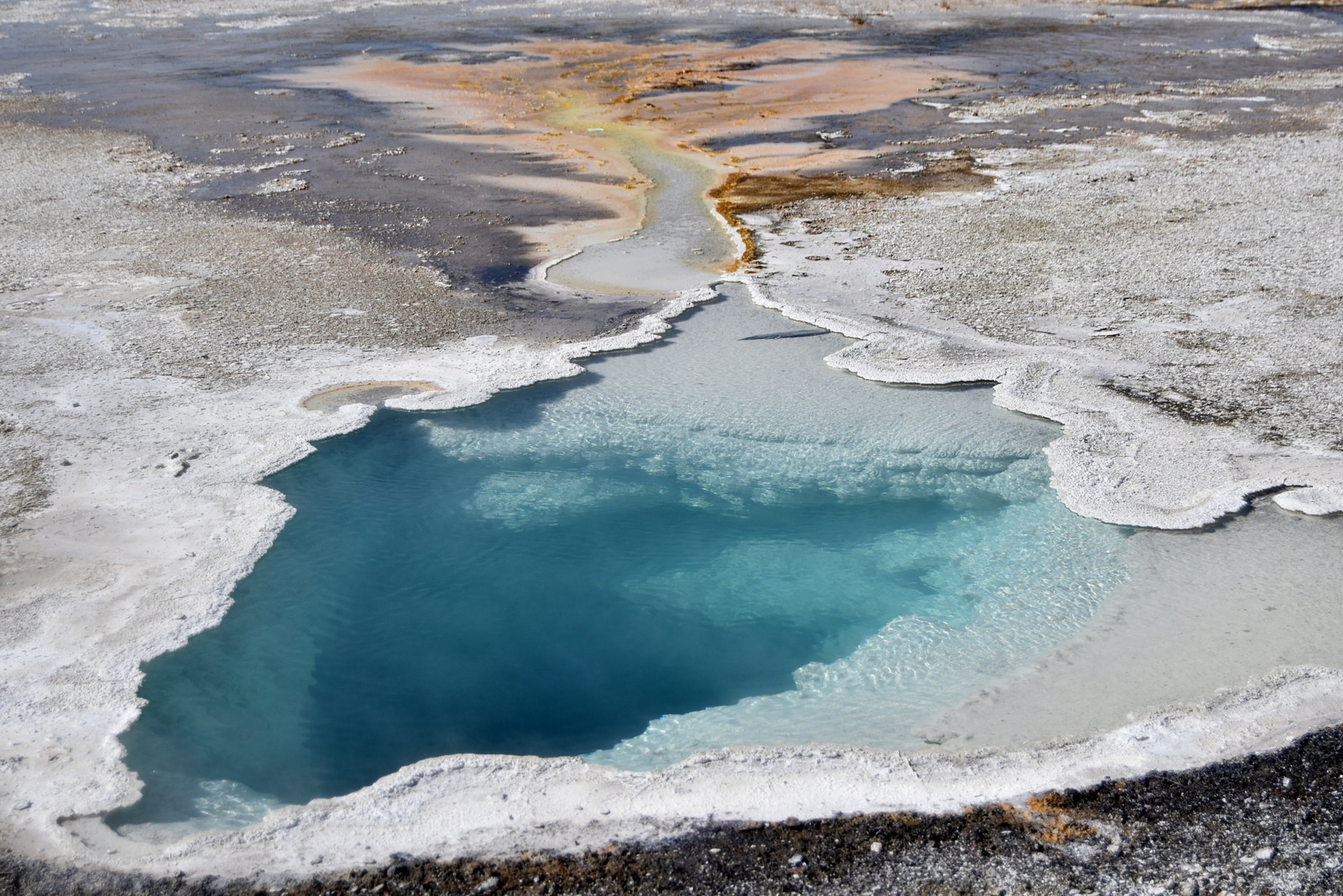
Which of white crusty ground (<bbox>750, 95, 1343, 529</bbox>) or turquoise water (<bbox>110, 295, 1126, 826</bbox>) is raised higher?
white crusty ground (<bbox>750, 95, 1343, 529</bbox>)

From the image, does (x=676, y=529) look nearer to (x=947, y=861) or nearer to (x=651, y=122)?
(x=947, y=861)

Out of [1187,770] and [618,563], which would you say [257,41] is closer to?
[618,563]

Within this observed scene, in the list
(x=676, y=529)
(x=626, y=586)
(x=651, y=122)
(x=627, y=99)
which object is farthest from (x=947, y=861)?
(x=627, y=99)

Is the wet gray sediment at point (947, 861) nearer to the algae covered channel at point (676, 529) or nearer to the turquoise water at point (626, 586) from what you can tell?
the algae covered channel at point (676, 529)

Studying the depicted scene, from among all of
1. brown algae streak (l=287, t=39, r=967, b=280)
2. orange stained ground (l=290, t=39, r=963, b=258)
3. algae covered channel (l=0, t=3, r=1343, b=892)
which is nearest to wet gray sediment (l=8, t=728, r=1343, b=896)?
algae covered channel (l=0, t=3, r=1343, b=892)

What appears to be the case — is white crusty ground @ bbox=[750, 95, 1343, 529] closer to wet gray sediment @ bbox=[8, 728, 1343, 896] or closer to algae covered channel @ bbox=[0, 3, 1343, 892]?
algae covered channel @ bbox=[0, 3, 1343, 892]

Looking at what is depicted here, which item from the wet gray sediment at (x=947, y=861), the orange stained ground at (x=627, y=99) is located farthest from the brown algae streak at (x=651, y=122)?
the wet gray sediment at (x=947, y=861)

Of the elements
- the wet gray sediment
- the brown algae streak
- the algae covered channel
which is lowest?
the wet gray sediment
